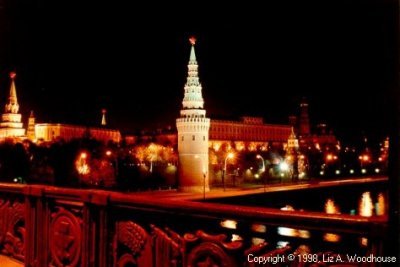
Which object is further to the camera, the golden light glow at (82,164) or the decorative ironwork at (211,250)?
the golden light glow at (82,164)

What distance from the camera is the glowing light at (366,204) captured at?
43.3 metres

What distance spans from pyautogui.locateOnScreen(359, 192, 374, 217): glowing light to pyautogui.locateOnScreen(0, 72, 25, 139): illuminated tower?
185ft

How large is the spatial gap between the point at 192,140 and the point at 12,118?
1712 inches

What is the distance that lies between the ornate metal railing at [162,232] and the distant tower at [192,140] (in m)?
44.6

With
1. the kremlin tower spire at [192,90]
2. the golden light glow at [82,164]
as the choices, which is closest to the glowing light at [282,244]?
the golden light glow at [82,164]

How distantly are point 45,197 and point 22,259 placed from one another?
804 millimetres

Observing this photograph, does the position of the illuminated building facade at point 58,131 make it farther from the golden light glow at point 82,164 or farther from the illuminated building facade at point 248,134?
the golden light glow at point 82,164

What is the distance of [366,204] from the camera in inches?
1949

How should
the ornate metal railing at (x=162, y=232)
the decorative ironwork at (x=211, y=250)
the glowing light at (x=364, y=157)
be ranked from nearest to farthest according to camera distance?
the ornate metal railing at (x=162, y=232), the decorative ironwork at (x=211, y=250), the glowing light at (x=364, y=157)

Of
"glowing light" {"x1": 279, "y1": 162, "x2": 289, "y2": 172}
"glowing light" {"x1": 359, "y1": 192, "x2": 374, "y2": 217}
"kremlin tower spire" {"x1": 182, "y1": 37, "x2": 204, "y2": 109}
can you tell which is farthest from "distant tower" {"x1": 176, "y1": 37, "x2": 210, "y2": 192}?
"glowing light" {"x1": 279, "y1": 162, "x2": 289, "y2": 172}

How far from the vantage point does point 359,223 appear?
253 centimetres

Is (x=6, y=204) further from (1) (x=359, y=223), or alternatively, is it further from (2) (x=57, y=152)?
(2) (x=57, y=152)

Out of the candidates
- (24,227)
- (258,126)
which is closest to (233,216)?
(24,227)

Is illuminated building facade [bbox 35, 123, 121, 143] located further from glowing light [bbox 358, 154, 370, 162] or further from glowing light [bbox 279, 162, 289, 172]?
glowing light [bbox 358, 154, 370, 162]
